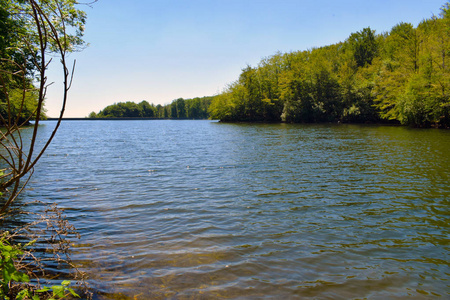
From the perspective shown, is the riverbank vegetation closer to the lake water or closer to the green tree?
the lake water

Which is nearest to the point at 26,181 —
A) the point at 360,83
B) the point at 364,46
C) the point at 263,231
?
the point at 263,231

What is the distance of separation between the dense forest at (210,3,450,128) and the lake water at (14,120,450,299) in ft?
116

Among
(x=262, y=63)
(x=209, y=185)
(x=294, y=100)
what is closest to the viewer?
(x=209, y=185)

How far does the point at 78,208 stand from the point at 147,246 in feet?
16.3

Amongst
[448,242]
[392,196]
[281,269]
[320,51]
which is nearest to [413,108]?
[392,196]

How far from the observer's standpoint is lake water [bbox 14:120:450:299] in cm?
577

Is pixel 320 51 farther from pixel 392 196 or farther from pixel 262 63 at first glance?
pixel 392 196

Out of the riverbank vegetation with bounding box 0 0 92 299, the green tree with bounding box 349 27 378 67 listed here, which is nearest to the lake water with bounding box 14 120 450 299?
the riverbank vegetation with bounding box 0 0 92 299

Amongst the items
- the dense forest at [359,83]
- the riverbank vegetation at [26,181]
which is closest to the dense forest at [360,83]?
the dense forest at [359,83]

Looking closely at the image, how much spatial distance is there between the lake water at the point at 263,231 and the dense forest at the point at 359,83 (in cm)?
3533

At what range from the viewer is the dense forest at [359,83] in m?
43.9

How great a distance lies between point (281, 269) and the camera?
20.7ft

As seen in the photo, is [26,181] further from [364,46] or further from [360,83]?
[364,46]

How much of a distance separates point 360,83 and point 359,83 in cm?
23
